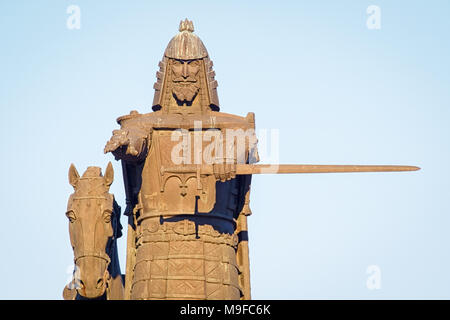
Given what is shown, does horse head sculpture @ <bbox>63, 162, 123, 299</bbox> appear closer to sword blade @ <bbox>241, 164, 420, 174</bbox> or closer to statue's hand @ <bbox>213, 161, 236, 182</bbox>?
statue's hand @ <bbox>213, 161, 236, 182</bbox>

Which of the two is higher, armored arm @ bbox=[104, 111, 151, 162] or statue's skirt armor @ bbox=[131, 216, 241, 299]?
armored arm @ bbox=[104, 111, 151, 162]

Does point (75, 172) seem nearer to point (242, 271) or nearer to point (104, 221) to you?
point (104, 221)

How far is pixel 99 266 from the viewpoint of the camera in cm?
2367

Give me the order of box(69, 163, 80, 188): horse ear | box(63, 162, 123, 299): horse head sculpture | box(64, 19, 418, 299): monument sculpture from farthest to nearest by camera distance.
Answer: box(69, 163, 80, 188): horse ear → box(64, 19, 418, 299): monument sculpture → box(63, 162, 123, 299): horse head sculpture

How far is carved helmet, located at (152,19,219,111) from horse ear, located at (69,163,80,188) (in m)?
2.92

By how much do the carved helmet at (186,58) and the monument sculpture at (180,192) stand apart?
0.02m

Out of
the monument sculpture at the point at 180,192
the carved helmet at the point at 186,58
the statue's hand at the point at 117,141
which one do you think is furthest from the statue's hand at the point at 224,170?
the carved helmet at the point at 186,58

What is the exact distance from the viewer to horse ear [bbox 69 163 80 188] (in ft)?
80.1

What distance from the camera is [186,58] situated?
26625 millimetres

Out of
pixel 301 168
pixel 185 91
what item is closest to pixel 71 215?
pixel 185 91

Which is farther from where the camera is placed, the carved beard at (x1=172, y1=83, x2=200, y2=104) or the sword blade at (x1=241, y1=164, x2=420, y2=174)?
the carved beard at (x1=172, y1=83, x2=200, y2=104)

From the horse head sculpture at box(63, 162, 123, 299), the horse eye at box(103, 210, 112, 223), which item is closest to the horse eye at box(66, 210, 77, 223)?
the horse head sculpture at box(63, 162, 123, 299)

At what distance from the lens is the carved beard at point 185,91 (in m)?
26.6
